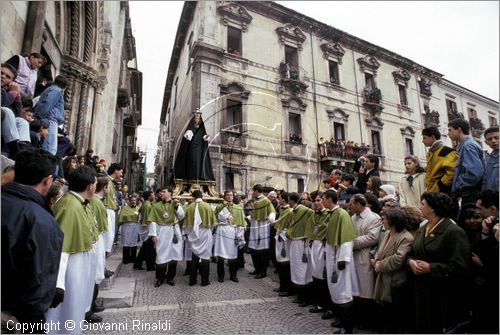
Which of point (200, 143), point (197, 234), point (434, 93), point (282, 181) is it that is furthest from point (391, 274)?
point (434, 93)

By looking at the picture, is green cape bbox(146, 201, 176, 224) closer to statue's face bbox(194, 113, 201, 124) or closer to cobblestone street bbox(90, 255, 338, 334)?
cobblestone street bbox(90, 255, 338, 334)

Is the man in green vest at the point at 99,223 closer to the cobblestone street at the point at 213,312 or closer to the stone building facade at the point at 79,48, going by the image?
the cobblestone street at the point at 213,312

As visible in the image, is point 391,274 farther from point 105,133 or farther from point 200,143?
point 105,133

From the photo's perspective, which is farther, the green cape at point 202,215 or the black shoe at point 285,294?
the green cape at point 202,215

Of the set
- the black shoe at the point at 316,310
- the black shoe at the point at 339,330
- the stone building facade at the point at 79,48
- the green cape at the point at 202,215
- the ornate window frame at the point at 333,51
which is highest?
the ornate window frame at the point at 333,51

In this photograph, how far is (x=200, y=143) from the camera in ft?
25.4

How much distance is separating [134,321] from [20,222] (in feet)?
9.25

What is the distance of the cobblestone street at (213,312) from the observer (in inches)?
149

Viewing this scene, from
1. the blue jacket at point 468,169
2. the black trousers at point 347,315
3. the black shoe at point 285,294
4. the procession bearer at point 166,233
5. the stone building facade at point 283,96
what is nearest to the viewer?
the blue jacket at point 468,169

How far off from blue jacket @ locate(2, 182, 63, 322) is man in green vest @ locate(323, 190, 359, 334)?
343 centimetres

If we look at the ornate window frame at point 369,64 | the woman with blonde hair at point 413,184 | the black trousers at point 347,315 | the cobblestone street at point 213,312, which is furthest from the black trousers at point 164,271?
the ornate window frame at point 369,64

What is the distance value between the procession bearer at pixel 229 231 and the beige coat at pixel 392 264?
3853 millimetres

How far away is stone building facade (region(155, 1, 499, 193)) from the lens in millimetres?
9781

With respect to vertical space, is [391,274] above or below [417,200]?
below
